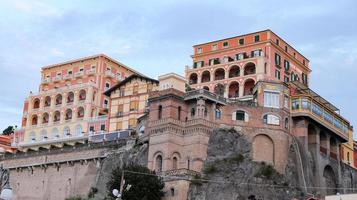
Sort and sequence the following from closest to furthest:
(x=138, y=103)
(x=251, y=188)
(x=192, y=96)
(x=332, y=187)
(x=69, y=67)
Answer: (x=251, y=188) < (x=192, y=96) < (x=332, y=187) < (x=138, y=103) < (x=69, y=67)

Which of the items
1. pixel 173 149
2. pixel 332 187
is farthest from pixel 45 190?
pixel 332 187

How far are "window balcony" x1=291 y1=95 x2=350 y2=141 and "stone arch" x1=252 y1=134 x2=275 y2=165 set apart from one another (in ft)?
18.8

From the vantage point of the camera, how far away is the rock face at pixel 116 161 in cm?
6981

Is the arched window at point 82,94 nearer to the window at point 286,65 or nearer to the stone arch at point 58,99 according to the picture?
the stone arch at point 58,99

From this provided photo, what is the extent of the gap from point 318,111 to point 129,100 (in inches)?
1103

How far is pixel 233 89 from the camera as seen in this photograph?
88.0 metres

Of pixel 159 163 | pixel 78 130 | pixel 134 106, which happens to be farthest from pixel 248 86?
pixel 78 130

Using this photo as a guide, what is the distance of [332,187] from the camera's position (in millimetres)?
76688

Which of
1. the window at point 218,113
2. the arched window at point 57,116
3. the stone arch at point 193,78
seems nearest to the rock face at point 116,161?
the window at point 218,113

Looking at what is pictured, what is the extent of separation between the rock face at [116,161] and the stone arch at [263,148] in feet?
42.5

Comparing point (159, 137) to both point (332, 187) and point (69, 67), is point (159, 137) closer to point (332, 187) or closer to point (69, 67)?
point (332, 187)

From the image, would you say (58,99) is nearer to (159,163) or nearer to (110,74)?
(110,74)

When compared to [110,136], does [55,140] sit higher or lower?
higher

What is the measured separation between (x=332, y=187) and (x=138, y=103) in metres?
29.8
